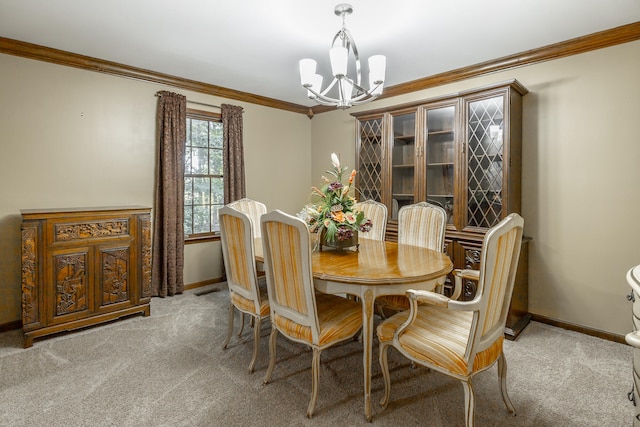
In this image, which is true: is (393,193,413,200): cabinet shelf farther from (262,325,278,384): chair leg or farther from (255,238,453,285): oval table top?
(262,325,278,384): chair leg

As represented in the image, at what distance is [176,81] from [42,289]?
258 centimetres

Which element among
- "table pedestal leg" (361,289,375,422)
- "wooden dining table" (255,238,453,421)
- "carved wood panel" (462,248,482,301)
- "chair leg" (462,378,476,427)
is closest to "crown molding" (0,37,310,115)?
"wooden dining table" (255,238,453,421)

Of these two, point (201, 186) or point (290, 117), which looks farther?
point (290, 117)

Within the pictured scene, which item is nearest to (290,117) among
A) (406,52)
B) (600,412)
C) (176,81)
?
(176,81)

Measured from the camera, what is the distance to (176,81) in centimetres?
402

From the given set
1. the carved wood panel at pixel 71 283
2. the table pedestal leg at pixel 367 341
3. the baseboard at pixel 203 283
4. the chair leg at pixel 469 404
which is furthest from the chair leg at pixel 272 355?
the baseboard at pixel 203 283

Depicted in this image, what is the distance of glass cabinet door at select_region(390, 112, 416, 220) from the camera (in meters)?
3.81

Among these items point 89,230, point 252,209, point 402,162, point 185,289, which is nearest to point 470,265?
point 402,162

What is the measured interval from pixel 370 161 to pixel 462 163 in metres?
1.19

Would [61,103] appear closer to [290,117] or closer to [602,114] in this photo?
[290,117]

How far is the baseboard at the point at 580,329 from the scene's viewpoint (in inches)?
111

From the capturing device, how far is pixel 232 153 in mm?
4453

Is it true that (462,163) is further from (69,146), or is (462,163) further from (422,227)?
(69,146)

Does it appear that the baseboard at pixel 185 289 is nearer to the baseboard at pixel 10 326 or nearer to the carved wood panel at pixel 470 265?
the baseboard at pixel 10 326
